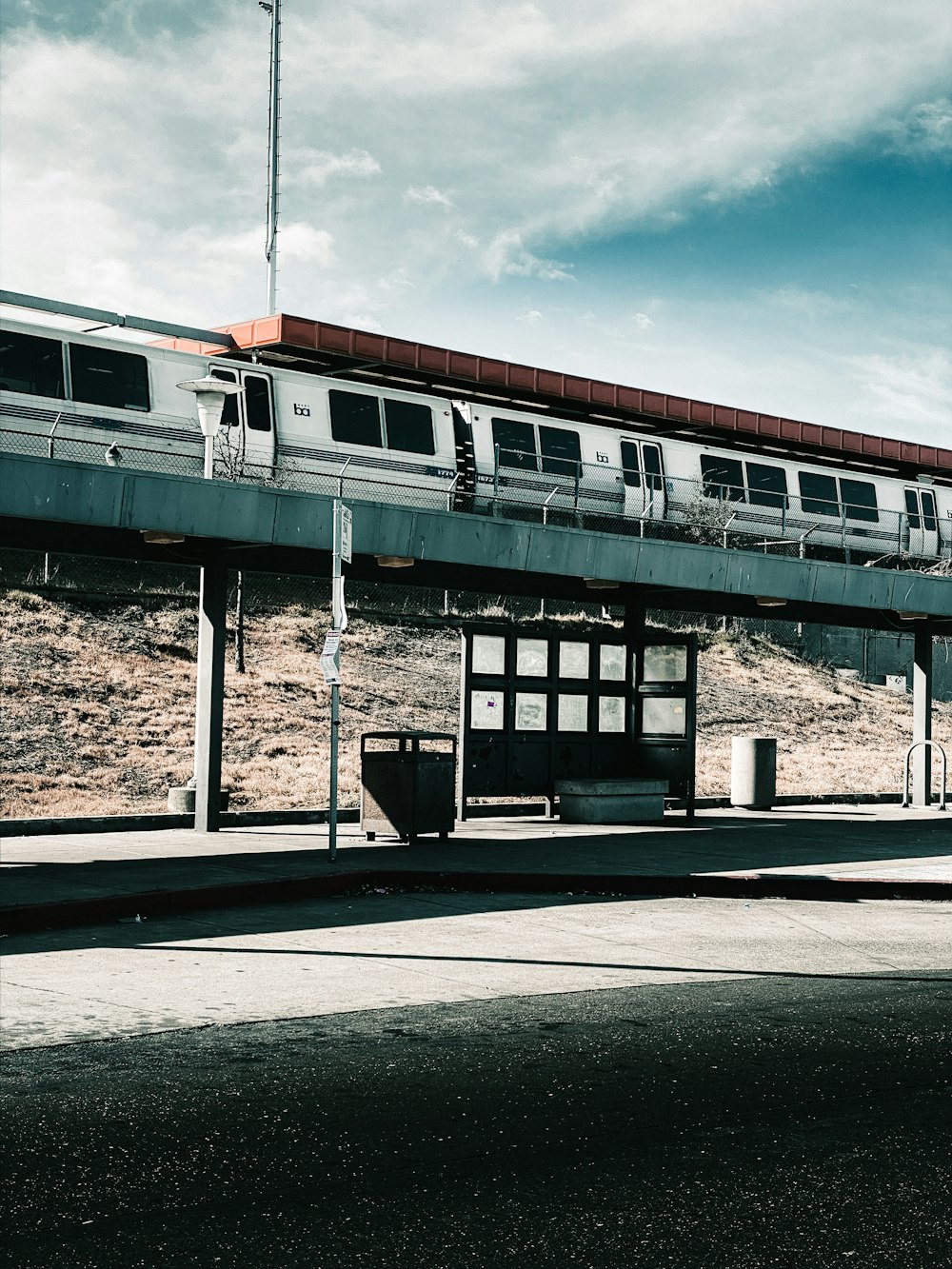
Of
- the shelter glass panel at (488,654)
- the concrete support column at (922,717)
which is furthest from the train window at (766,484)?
the shelter glass panel at (488,654)

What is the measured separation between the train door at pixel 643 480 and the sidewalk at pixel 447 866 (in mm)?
10120

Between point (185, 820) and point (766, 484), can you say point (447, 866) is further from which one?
point (766, 484)

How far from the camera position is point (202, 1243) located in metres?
4.50

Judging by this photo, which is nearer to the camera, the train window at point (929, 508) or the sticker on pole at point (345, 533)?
the sticker on pole at point (345, 533)

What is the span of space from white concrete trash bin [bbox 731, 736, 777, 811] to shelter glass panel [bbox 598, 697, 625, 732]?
301 cm

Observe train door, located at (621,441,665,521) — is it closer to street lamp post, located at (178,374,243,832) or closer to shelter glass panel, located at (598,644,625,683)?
shelter glass panel, located at (598,644,625,683)

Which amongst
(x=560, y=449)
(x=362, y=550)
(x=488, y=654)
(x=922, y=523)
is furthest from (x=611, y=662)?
(x=922, y=523)

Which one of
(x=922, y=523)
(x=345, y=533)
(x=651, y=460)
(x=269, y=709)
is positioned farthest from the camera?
(x=269, y=709)

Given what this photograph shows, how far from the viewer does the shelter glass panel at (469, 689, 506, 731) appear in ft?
63.9

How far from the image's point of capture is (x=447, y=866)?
14.6 metres

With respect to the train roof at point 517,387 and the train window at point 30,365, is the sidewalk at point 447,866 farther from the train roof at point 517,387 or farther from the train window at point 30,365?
the train roof at point 517,387

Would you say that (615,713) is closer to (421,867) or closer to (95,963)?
(421,867)

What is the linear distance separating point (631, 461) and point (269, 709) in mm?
12658

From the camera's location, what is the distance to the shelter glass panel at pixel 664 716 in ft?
68.7
